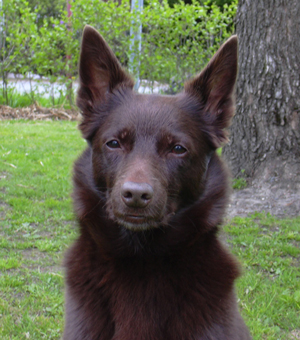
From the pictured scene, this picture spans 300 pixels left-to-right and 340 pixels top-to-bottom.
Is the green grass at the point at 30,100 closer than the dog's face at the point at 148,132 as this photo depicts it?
No

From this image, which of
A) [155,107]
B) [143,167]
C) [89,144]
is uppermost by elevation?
[155,107]

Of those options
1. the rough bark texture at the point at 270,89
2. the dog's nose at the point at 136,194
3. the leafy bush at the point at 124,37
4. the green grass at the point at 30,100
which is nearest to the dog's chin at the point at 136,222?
the dog's nose at the point at 136,194

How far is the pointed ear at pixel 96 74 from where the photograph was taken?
258cm

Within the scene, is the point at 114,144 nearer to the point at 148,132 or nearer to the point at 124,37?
the point at 148,132

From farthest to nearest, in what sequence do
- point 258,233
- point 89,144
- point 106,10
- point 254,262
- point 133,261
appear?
Result: point 106,10, point 258,233, point 254,262, point 89,144, point 133,261

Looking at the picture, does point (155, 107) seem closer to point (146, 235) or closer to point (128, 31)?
point (146, 235)

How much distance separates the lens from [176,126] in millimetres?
2525

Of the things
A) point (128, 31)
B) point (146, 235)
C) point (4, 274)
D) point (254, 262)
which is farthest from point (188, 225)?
point (128, 31)

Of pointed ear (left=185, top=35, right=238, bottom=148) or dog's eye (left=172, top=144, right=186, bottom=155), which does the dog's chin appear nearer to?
dog's eye (left=172, top=144, right=186, bottom=155)

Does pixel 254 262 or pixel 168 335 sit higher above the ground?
pixel 168 335

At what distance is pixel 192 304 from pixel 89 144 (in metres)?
1.25

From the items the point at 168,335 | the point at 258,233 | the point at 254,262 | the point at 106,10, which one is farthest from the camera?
the point at 106,10

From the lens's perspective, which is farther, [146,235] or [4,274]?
[4,274]

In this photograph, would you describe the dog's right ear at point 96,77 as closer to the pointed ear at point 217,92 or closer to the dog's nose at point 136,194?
the pointed ear at point 217,92
